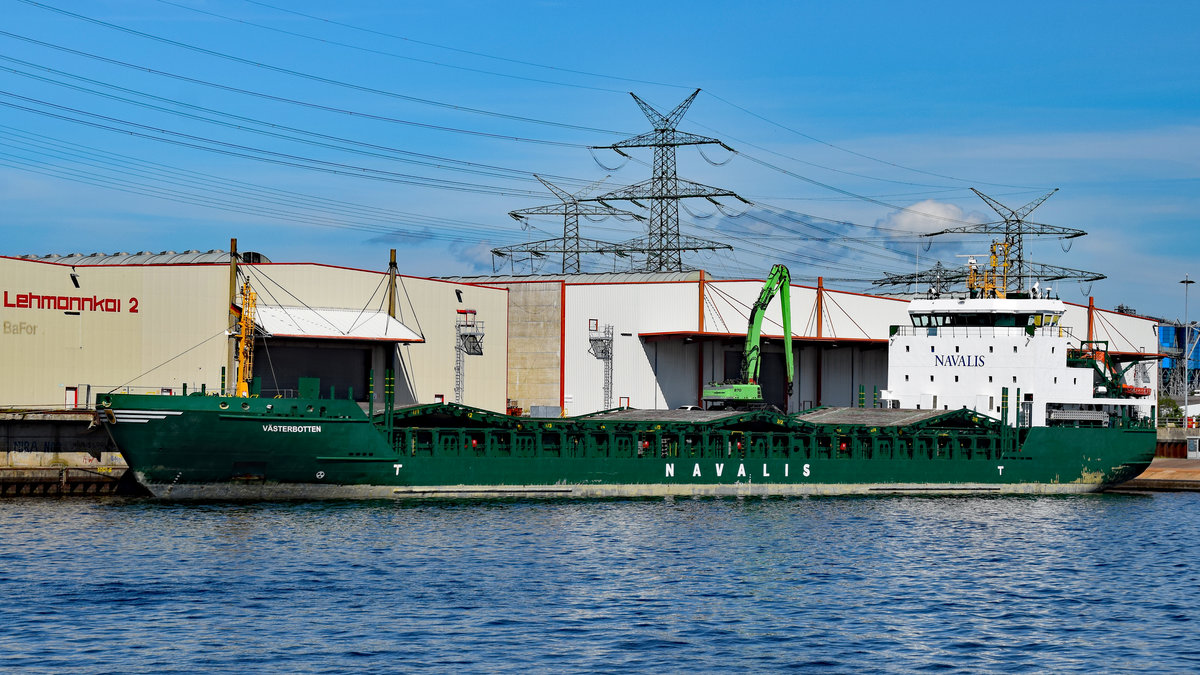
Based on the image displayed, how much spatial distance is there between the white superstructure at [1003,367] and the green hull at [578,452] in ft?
5.62

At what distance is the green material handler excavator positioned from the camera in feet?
234

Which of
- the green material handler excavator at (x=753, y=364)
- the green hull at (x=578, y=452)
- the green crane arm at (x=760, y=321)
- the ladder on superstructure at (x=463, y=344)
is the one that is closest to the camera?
the green hull at (x=578, y=452)

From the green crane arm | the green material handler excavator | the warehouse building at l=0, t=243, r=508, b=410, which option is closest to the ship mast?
the warehouse building at l=0, t=243, r=508, b=410

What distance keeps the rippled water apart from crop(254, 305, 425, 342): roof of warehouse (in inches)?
711

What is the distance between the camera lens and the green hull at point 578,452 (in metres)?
46.2

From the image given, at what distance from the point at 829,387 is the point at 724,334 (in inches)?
548

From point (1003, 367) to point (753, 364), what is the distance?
1652 centimetres

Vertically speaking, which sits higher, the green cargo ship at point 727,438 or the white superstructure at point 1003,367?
the white superstructure at point 1003,367

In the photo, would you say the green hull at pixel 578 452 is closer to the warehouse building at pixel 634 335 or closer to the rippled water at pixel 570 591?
the rippled water at pixel 570 591

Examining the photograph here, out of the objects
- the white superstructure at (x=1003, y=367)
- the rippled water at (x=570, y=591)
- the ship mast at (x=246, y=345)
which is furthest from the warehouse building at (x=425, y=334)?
the white superstructure at (x=1003, y=367)

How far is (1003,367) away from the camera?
6206 centimetres

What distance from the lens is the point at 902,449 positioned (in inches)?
2351

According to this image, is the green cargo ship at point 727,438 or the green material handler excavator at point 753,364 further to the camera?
the green material handler excavator at point 753,364

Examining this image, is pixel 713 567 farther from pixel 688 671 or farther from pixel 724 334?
pixel 724 334
